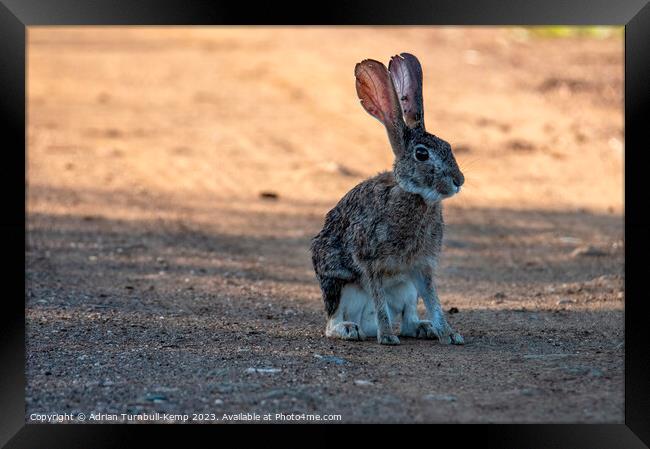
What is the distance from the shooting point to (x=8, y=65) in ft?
16.5

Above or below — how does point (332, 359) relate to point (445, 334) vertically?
below

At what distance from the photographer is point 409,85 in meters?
6.61

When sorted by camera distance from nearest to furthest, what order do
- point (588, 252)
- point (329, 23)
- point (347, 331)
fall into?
1. point (329, 23)
2. point (347, 331)
3. point (588, 252)

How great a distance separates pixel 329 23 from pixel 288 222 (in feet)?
20.2

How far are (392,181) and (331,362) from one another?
123 centimetres

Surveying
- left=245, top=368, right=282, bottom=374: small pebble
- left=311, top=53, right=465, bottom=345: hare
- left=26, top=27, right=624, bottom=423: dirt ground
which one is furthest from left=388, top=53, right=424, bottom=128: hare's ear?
left=245, top=368, right=282, bottom=374: small pebble

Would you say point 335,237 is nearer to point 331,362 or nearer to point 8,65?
point 331,362

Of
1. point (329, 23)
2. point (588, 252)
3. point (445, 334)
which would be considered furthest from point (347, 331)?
point (588, 252)

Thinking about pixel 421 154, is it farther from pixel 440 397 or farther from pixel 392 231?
pixel 440 397

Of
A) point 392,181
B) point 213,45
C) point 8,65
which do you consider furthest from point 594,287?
point 213,45

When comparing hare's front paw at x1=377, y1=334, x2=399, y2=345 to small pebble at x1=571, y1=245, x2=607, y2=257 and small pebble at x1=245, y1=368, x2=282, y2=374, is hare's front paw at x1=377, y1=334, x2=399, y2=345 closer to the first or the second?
small pebble at x1=245, y1=368, x2=282, y2=374

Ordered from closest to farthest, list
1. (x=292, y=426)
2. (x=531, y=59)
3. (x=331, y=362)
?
(x=292, y=426) → (x=331, y=362) → (x=531, y=59)

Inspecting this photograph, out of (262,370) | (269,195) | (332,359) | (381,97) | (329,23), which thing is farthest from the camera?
(269,195)

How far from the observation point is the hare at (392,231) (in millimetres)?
6559
